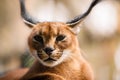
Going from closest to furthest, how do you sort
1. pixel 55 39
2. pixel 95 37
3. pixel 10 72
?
1. pixel 55 39
2. pixel 10 72
3. pixel 95 37

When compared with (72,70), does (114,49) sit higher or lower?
higher

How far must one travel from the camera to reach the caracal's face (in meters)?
1.07

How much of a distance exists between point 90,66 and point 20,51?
0.24 metres

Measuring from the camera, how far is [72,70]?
1.11 meters

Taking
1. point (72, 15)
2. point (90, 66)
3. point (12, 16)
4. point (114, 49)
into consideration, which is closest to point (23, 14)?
point (12, 16)

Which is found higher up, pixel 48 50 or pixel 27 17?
pixel 27 17

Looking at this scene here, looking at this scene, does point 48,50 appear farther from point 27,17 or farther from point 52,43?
A: point 27,17

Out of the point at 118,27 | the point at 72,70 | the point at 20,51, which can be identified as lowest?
the point at 72,70

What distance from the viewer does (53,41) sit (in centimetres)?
107

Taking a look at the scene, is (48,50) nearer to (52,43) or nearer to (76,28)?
(52,43)

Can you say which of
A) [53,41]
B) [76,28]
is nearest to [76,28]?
[76,28]

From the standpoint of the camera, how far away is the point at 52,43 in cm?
107

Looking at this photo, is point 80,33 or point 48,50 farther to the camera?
point 80,33

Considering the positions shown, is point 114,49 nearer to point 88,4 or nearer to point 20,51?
point 88,4
